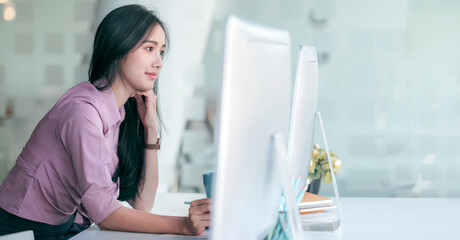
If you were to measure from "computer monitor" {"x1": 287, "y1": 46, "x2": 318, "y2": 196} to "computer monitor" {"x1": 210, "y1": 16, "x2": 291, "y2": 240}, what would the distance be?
0.23 metres

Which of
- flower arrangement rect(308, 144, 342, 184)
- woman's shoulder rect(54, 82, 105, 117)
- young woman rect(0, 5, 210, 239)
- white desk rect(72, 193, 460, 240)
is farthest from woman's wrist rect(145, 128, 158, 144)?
flower arrangement rect(308, 144, 342, 184)

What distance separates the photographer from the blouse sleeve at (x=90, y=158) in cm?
134

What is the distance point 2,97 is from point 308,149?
9.56 feet

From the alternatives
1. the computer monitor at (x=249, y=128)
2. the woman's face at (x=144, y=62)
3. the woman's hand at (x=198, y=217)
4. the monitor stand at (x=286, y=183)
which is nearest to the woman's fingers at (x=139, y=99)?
the woman's face at (x=144, y=62)

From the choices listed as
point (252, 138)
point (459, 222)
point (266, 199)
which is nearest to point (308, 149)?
point (459, 222)

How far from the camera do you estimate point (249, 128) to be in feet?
2.44

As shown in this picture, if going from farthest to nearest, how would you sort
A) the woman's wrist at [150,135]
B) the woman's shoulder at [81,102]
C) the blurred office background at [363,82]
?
the blurred office background at [363,82], the woman's wrist at [150,135], the woman's shoulder at [81,102]

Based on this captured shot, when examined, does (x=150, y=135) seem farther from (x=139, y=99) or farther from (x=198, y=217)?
(x=198, y=217)

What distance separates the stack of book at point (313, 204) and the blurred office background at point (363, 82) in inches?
68.5

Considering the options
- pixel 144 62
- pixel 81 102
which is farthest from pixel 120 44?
pixel 81 102

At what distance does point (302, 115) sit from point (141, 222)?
48cm

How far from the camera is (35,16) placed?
368cm

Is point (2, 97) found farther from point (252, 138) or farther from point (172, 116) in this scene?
point (252, 138)

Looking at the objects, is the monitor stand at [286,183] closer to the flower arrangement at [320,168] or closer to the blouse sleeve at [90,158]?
the blouse sleeve at [90,158]
